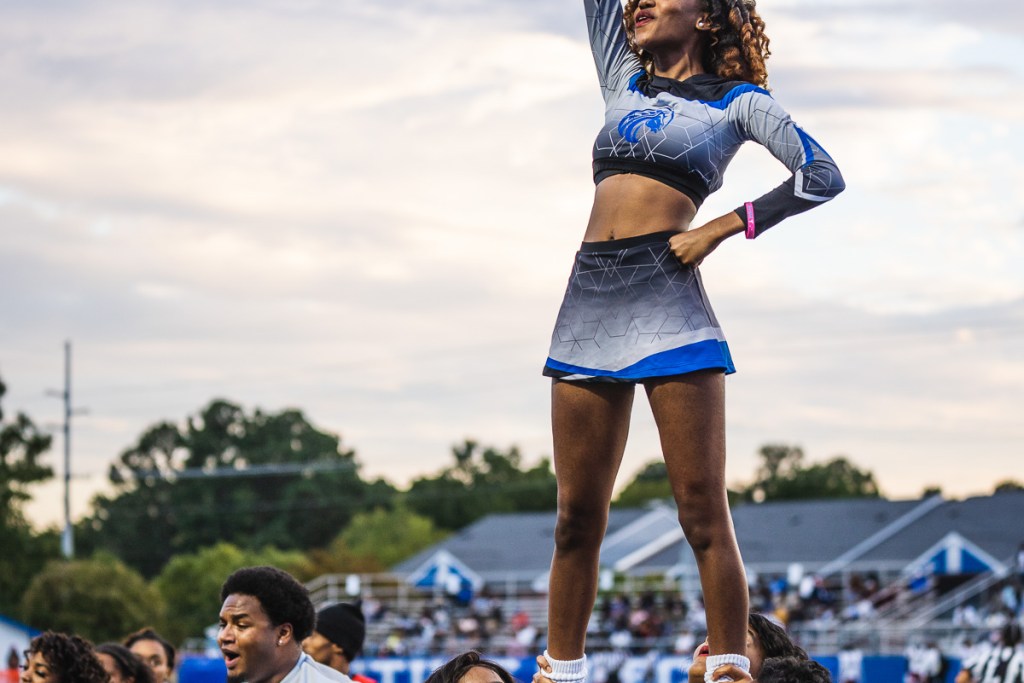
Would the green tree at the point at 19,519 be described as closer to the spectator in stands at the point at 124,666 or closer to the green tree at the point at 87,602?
the green tree at the point at 87,602

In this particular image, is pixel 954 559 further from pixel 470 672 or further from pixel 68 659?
pixel 470 672

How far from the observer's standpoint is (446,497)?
109 metres

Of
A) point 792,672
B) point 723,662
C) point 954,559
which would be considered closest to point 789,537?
point 954,559

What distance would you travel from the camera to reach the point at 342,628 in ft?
28.1

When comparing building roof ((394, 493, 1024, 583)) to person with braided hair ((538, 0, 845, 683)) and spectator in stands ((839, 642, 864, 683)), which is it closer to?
spectator in stands ((839, 642, 864, 683))

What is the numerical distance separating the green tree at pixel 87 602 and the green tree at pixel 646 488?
5808cm

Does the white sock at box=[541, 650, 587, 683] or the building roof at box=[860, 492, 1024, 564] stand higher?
the building roof at box=[860, 492, 1024, 564]

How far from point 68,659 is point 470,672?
2.90 m

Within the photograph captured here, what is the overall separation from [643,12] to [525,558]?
64913mm

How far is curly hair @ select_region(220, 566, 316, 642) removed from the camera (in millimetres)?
6203

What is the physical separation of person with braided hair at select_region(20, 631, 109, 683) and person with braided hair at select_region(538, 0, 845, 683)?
271 cm

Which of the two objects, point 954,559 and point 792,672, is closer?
point 792,672

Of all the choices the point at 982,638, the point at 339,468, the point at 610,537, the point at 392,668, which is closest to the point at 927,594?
the point at 982,638

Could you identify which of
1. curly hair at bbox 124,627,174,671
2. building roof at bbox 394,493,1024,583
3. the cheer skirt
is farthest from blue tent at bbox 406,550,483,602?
the cheer skirt
